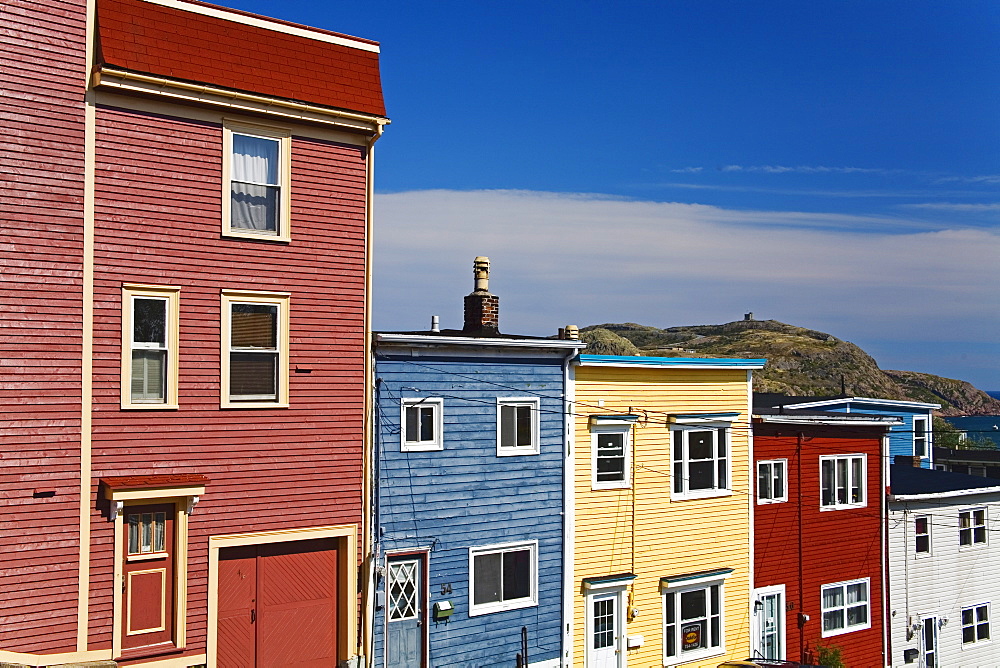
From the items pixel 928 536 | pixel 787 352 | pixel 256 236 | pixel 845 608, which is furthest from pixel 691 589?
pixel 787 352

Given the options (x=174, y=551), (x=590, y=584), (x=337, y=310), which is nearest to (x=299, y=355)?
(x=337, y=310)

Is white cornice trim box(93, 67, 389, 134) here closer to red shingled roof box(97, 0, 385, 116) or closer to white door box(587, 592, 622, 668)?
red shingled roof box(97, 0, 385, 116)

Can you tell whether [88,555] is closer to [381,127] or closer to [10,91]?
[10,91]

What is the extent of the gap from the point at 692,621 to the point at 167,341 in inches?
546

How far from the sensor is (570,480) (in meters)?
18.8

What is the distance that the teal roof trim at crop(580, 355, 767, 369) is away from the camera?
19.1 m

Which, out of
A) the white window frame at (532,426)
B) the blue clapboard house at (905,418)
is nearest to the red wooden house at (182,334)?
the white window frame at (532,426)

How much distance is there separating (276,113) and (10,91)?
166 inches

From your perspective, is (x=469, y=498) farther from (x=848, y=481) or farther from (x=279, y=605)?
(x=848, y=481)

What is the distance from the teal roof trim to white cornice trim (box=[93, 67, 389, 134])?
7.13 meters

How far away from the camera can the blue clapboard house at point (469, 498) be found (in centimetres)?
1689

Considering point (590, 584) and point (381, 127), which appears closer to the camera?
point (381, 127)

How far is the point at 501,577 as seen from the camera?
18000mm

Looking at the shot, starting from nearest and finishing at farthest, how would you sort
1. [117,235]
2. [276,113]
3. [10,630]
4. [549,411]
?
[10,630] → [117,235] → [276,113] → [549,411]
